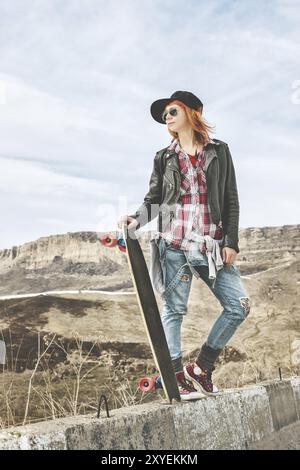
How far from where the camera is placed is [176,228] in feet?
13.0

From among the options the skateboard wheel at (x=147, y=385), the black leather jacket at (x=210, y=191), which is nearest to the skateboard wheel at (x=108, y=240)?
the black leather jacket at (x=210, y=191)

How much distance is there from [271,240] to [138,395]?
51.1 ft

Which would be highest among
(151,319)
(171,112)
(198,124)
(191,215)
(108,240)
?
(171,112)

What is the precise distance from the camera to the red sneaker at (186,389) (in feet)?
11.8

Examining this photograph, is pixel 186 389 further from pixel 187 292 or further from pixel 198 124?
pixel 198 124

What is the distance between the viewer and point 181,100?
13.5 feet

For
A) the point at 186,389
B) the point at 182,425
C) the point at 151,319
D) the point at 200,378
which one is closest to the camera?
the point at 182,425

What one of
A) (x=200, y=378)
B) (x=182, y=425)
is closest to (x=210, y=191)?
(x=200, y=378)

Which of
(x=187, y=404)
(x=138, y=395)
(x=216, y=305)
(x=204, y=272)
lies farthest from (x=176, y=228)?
(x=216, y=305)

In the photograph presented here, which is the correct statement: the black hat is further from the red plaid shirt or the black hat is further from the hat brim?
the red plaid shirt

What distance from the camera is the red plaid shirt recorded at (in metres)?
3.92

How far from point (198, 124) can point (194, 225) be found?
27.3 inches

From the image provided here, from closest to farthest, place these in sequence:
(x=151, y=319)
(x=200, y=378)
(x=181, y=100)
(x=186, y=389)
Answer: (x=151, y=319) → (x=186, y=389) → (x=200, y=378) → (x=181, y=100)

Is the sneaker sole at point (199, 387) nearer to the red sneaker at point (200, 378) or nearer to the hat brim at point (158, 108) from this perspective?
the red sneaker at point (200, 378)
